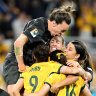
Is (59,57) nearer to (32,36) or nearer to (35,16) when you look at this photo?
(32,36)

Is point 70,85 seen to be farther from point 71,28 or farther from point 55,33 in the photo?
point 71,28

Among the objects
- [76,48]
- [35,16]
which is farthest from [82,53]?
[35,16]

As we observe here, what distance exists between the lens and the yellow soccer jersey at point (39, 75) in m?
3.97

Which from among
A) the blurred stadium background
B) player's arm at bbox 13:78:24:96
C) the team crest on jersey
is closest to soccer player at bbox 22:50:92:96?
player's arm at bbox 13:78:24:96

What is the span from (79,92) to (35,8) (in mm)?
6930

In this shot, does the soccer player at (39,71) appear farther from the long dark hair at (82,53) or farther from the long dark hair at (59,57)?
the long dark hair at (82,53)

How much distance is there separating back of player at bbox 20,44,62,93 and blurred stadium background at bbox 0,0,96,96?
5.46 metres

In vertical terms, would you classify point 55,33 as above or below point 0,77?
above

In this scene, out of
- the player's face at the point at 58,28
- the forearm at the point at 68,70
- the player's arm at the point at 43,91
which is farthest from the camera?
the player's face at the point at 58,28

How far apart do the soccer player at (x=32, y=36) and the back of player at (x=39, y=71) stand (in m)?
0.35

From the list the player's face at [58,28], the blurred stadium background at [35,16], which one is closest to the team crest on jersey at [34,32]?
the player's face at [58,28]

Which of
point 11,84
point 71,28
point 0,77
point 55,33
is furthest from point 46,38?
point 71,28

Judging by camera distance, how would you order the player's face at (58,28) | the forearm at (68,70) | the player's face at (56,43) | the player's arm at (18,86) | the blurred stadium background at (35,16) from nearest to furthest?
the forearm at (68,70)
the player's arm at (18,86)
the player's face at (58,28)
the player's face at (56,43)
the blurred stadium background at (35,16)

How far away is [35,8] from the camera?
35.2 feet
